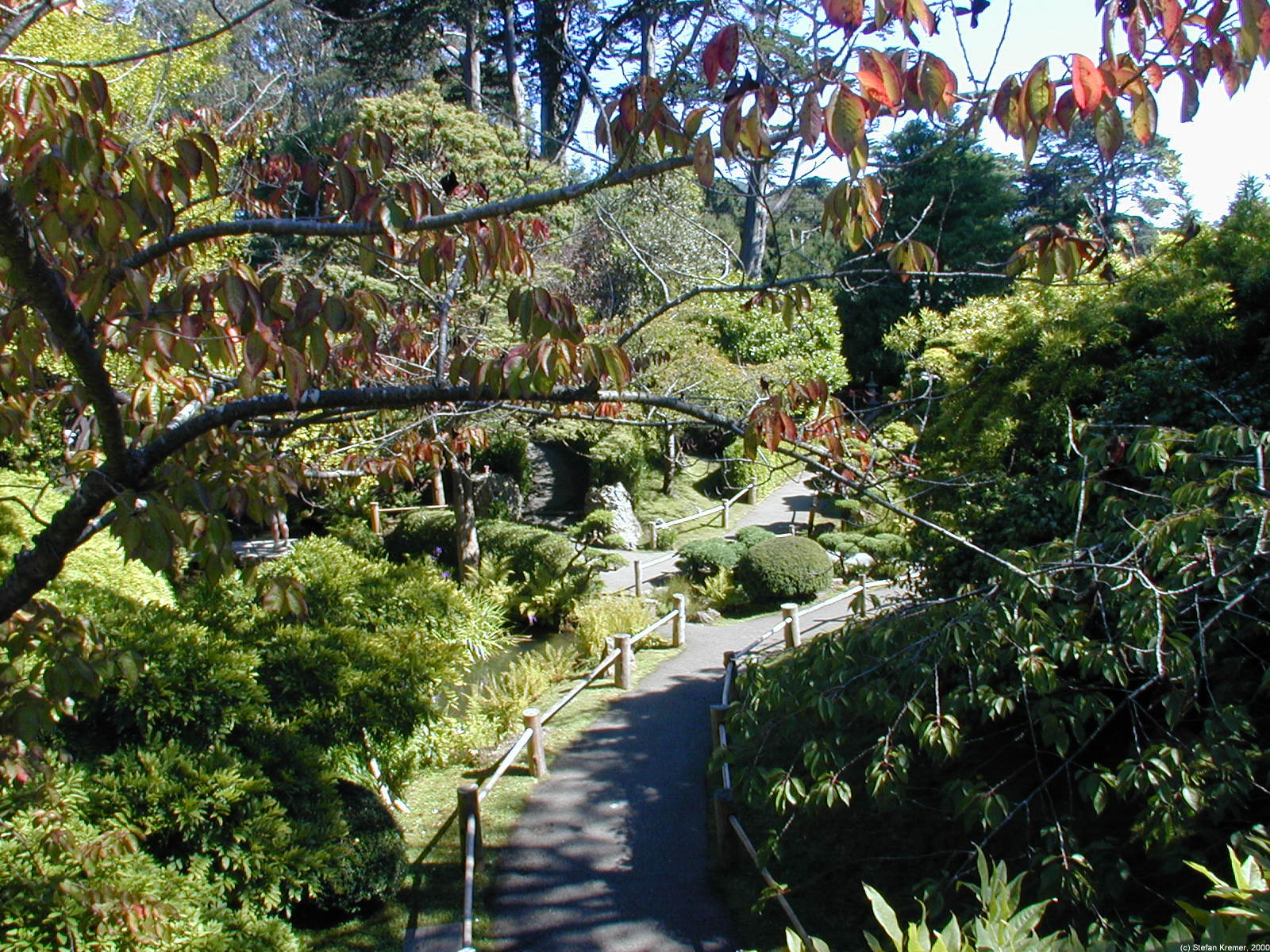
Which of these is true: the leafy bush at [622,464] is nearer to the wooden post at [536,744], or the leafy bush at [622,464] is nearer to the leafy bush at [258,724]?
the wooden post at [536,744]

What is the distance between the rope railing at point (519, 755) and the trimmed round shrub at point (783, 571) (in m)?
1.69

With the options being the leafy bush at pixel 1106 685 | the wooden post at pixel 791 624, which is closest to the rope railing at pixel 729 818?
the leafy bush at pixel 1106 685

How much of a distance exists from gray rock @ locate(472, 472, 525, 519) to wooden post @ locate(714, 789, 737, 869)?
1301 centimetres

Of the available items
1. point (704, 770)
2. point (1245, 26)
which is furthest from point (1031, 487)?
point (1245, 26)

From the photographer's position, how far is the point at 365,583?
663cm

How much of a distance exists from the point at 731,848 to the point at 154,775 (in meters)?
3.50

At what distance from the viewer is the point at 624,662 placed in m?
10.1

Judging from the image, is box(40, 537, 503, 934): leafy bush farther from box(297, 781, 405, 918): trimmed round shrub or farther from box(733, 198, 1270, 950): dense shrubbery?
A: box(733, 198, 1270, 950): dense shrubbery

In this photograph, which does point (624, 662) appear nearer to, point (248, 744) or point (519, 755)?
point (519, 755)

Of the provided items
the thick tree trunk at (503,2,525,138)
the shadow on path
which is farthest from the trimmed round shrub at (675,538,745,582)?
the thick tree trunk at (503,2,525,138)

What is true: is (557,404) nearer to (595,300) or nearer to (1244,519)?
(1244,519)

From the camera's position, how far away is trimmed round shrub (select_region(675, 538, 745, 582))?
14859mm

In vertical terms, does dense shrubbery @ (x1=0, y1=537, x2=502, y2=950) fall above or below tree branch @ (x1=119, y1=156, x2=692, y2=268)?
below

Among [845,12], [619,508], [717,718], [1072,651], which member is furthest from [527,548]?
[845,12]
